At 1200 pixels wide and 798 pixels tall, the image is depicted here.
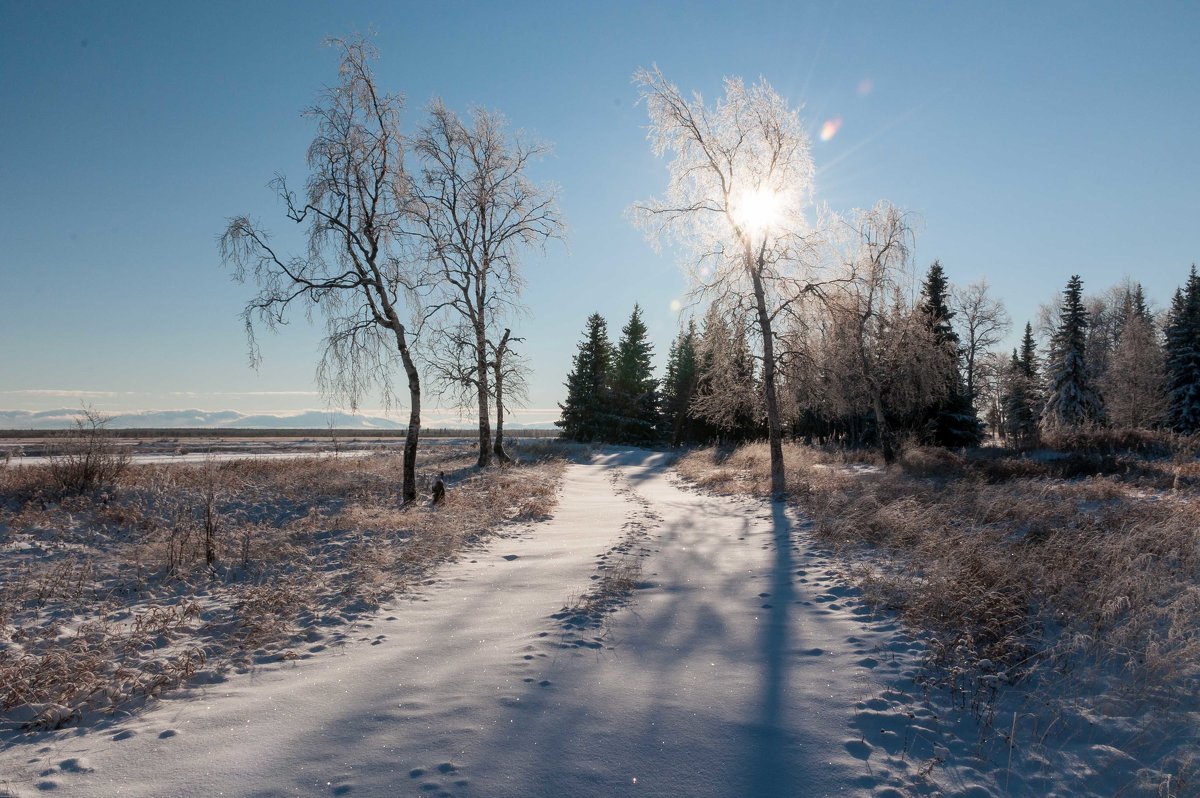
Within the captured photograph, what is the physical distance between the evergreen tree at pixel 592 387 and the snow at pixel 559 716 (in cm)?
3585

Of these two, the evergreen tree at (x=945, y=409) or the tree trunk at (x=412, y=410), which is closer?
the tree trunk at (x=412, y=410)

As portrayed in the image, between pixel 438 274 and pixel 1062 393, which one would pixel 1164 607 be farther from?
pixel 1062 393

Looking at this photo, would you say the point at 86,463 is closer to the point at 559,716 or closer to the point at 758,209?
the point at 559,716

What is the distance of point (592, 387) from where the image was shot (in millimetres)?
42344

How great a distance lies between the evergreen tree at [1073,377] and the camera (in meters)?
38.3

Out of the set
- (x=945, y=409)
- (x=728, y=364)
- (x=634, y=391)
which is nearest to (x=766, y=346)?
(x=728, y=364)

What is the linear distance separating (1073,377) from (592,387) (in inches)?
1267

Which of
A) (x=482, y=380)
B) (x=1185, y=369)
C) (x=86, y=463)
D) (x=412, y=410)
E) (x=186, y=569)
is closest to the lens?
(x=186, y=569)

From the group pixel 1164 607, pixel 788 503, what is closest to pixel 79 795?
pixel 1164 607

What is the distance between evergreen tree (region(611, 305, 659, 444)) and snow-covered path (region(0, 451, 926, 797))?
1420 inches

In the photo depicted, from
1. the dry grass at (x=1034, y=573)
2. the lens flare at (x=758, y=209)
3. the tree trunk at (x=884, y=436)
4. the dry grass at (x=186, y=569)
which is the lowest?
the dry grass at (x=186, y=569)

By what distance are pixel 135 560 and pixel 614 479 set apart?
627 inches

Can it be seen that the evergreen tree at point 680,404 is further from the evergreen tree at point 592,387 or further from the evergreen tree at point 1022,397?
the evergreen tree at point 1022,397

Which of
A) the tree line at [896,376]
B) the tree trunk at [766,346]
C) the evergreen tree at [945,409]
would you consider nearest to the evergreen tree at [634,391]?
the tree line at [896,376]
